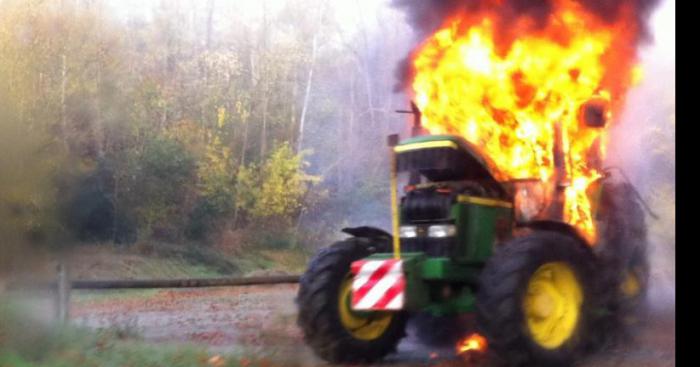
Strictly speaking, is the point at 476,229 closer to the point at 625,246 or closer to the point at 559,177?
the point at 559,177

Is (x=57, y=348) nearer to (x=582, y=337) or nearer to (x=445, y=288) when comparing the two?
(x=445, y=288)

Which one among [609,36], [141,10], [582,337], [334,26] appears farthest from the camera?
[334,26]

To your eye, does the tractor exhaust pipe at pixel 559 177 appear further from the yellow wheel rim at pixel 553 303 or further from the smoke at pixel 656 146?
the smoke at pixel 656 146

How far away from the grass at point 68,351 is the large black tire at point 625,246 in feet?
13.7

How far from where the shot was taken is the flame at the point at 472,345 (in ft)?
27.2

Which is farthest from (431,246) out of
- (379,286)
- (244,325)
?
(244,325)

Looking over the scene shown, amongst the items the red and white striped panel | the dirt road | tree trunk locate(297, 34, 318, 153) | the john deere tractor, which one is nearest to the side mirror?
the john deere tractor

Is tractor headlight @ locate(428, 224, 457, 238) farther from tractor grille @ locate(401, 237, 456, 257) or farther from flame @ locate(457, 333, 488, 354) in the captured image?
flame @ locate(457, 333, 488, 354)

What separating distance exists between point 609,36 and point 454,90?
2284mm

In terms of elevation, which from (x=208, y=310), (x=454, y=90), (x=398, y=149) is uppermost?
(x=454, y=90)

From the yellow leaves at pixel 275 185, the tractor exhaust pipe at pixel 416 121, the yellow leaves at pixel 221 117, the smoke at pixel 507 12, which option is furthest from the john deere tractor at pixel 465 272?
the yellow leaves at pixel 221 117

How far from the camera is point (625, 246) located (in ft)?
32.2

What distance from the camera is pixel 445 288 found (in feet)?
26.1
